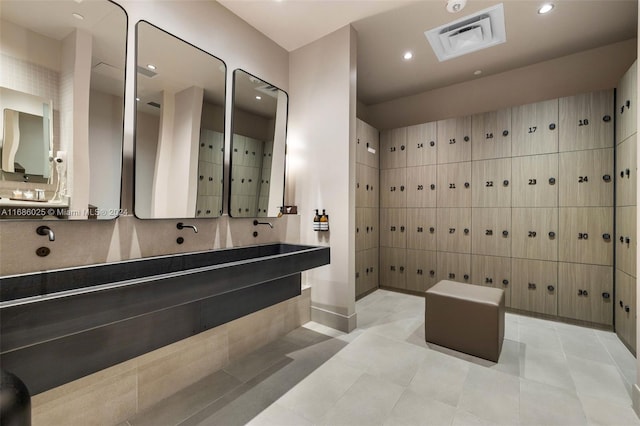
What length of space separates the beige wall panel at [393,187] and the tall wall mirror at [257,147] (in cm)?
199

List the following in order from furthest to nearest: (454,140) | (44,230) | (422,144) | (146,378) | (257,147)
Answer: (422,144)
(454,140)
(257,147)
(146,378)
(44,230)

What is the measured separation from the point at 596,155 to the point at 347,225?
287 cm

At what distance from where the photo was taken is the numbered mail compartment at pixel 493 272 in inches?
138

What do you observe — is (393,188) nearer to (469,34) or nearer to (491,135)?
(491,135)

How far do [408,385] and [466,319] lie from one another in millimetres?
830

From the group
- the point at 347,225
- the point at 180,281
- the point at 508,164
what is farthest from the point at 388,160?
the point at 180,281

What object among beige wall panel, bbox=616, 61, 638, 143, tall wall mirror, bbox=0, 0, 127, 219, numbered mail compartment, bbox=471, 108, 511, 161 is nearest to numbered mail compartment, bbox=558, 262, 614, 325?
beige wall panel, bbox=616, 61, 638, 143

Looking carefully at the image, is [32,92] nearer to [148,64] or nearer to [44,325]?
[148,64]

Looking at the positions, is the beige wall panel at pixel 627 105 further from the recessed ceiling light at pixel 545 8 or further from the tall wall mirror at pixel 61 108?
the tall wall mirror at pixel 61 108

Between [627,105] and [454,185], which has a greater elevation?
[627,105]

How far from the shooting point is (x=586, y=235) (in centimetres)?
303

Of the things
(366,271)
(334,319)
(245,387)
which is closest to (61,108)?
(245,387)

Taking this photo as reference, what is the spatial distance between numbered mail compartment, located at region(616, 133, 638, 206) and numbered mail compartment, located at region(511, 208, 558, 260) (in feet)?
1.89

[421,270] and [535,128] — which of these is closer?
[535,128]
